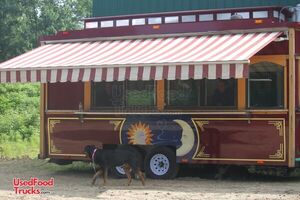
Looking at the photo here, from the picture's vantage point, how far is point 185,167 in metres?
12.6

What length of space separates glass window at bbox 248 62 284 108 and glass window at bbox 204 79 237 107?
32 cm

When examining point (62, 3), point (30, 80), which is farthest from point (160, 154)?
point (62, 3)

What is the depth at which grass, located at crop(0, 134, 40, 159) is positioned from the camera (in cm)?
1697

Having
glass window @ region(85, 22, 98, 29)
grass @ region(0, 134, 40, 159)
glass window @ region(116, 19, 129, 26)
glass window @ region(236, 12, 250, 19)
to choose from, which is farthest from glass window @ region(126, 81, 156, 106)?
grass @ region(0, 134, 40, 159)

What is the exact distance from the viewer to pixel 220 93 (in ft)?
36.5

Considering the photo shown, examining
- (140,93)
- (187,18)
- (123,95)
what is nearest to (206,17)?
(187,18)

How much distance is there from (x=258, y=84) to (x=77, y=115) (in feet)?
12.1

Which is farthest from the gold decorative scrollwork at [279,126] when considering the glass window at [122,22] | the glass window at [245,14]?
the glass window at [122,22]

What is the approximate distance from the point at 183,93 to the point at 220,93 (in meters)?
0.74

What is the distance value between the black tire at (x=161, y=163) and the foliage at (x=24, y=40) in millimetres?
6800

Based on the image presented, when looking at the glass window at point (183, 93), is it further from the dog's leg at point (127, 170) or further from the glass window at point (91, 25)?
the glass window at point (91, 25)

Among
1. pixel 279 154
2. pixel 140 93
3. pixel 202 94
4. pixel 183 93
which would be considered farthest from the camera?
pixel 140 93

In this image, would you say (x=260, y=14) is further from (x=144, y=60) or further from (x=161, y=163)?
(x=161, y=163)

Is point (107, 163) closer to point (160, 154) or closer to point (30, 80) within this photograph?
point (160, 154)
